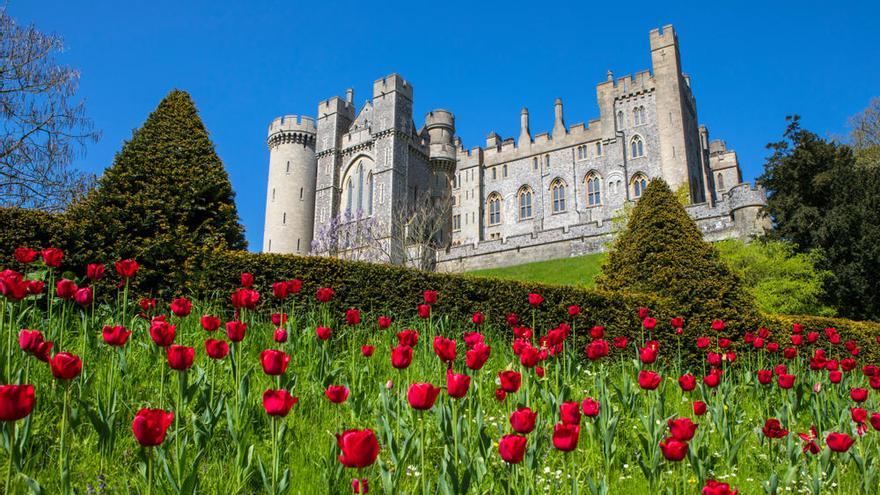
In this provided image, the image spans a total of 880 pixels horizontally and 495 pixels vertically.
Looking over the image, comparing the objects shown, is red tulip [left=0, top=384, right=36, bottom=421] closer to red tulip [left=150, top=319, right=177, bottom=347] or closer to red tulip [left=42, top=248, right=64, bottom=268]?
red tulip [left=150, top=319, right=177, bottom=347]

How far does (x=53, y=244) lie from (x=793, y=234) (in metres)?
20.4

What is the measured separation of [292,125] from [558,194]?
67.0 feet

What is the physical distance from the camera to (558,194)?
4184cm

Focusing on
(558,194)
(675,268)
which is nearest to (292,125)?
(558,194)

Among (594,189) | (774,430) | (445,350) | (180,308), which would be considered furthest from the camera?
(594,189)

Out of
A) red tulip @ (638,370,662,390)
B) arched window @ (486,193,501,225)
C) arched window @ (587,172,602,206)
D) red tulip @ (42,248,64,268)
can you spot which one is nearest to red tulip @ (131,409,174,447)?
red tulip @ (638,370,662,390)

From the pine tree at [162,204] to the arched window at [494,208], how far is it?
1415 inches

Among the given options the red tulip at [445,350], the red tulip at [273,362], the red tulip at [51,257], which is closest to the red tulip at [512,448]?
the red tulip at [445,350]

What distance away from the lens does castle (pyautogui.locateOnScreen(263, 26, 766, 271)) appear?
119 feet

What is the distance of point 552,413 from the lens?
3338 mm

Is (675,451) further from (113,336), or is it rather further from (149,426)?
(113,336)

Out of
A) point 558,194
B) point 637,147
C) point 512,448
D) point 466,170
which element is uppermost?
point 466,170

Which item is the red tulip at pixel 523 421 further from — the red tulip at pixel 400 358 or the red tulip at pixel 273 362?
the red tulip at pixel 273 362

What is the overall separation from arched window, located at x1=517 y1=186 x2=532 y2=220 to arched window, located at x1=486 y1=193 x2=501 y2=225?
186 centimetres
